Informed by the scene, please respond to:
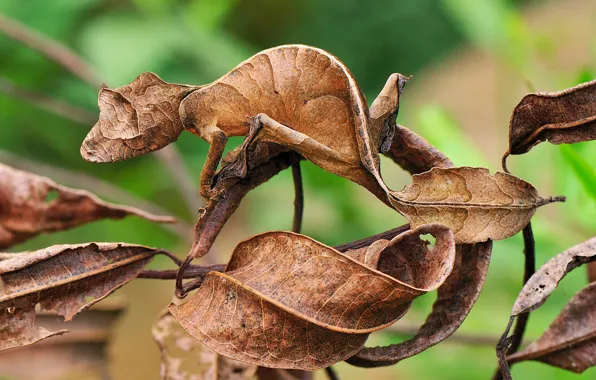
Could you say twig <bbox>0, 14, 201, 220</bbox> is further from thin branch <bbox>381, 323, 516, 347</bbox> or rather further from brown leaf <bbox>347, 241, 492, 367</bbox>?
brown leaf <bbox>347, 241, 492, 367</bbox>

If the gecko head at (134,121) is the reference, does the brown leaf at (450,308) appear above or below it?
below

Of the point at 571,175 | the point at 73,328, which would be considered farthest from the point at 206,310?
the point at 571,175

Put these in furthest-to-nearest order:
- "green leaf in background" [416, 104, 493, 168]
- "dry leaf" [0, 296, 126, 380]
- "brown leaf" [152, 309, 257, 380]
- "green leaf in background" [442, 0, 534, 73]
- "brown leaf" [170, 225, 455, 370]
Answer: "green leaf in background" [442, 0, 534, 73] < "green leaf in background" [416, 104, 493, 168] < "dry leaf" [0, 296, 126, 380] < "brown leaf" [152, 309, 257, 380] < "brown leaf" [170, 225, 455, 370]

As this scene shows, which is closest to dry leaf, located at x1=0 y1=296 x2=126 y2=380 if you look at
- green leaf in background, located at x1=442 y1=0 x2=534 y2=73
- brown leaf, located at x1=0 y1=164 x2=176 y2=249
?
brown leaf, located at x1=0 y1=164 x2=176 y2=249

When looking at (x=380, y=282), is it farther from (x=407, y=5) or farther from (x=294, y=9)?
(x=407, y=5)

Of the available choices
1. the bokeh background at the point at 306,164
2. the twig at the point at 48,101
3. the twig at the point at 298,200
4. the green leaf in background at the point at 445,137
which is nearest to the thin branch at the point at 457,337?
the bokeh background at the point at 306,164

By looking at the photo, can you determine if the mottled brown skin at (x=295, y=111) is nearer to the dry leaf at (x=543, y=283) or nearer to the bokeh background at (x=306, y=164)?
the dry leaf at (x=543, y=283)

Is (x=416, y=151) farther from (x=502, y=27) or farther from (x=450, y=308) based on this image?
(x=502, y=27)
